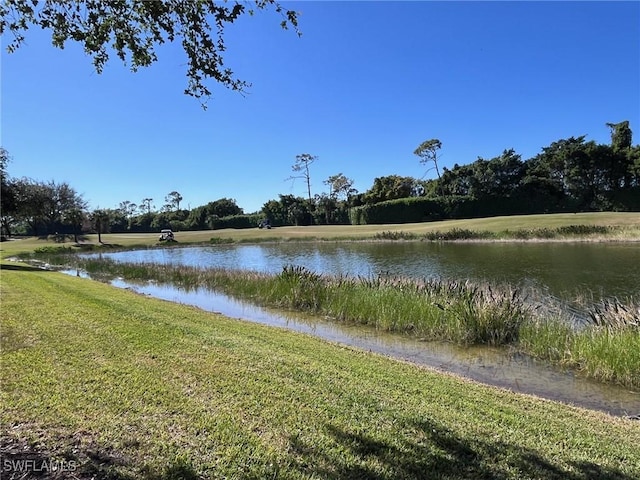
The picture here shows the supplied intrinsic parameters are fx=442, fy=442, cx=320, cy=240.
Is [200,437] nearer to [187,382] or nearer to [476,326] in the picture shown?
[187,382]

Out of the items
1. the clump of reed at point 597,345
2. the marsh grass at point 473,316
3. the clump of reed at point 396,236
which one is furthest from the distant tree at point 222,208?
the clump of reed at point 597,345

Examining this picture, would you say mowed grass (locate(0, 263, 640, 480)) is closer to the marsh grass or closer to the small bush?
the marsh grass

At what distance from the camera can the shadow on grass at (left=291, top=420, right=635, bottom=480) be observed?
3367 mm

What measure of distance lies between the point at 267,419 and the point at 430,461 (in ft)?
4.97

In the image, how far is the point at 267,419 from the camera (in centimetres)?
417

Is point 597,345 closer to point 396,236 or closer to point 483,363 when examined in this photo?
point 483,363

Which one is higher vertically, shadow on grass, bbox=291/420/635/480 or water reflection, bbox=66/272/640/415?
shadow on grass, bbox=291/420/635/480

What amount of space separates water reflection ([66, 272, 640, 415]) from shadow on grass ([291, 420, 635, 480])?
11.3ft

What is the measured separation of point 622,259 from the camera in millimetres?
22734

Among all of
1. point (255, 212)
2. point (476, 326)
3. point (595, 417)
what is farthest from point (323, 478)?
point (255, 212)

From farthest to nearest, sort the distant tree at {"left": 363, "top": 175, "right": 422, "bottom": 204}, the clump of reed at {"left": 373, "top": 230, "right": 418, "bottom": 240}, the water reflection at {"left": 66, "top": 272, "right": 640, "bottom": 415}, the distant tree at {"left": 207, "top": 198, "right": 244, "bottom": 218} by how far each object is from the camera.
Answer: the distant tree at {"left": 207, "top": 198, "right": 244, "bottom": 218}, the distant tree at {"left": 363, "top": 175, "right": 422, "bottom": 204}, the clump of reed at {"left": 373, "top": 230, "right": 418, "bottom": 240}, the water reflection at {"left": 66, "top": 272, "right": 640, "bottom": 415}

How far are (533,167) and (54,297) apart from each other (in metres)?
68.1

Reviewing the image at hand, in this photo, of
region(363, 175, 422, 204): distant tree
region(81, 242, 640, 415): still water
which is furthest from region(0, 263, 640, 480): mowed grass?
region(363, 175, 422, 204): distant tree

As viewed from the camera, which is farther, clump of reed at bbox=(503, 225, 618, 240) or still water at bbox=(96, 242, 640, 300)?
clump of reed at bbox=(503, 225, 618, 240)
